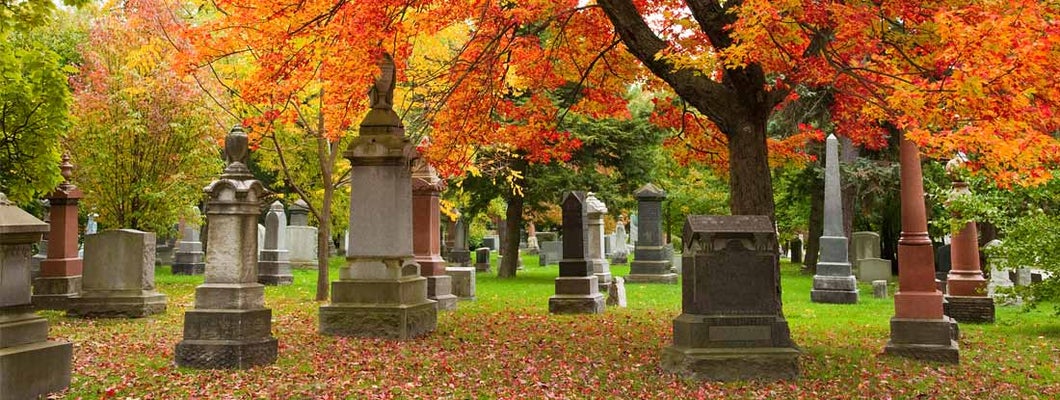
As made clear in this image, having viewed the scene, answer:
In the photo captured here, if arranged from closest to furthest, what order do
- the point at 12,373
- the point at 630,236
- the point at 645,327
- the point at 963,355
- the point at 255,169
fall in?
the point at 12,373 → the point at 963,355 → the point at 645,327 → the point at 255,169 → the point at 630,236

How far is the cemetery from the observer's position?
24.4 ft

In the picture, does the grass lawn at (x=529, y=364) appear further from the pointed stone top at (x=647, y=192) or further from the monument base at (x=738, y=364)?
the pointed stone top at (x=647, y=192)

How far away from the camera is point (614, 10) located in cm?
930

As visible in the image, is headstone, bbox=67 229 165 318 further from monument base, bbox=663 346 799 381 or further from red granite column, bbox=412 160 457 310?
monument base, bbox=663 346 799 381

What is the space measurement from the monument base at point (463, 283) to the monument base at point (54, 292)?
7.28 meters

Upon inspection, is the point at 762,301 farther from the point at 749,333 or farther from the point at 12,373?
the point at 12,373

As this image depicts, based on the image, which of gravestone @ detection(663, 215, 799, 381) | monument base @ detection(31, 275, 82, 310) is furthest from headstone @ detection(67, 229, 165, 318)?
gravestone @ detection(663, 215, 799, 381)

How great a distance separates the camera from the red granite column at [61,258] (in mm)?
14742

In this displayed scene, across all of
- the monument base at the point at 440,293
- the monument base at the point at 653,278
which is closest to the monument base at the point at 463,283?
the monument base at the point at 440,293

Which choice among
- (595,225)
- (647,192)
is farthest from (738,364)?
(647,192)

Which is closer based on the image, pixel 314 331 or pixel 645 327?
pixel 314 331

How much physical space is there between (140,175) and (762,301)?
15.9 meters

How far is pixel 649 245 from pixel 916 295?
14.9 meters

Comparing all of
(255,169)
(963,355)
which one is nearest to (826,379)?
(963,355)
